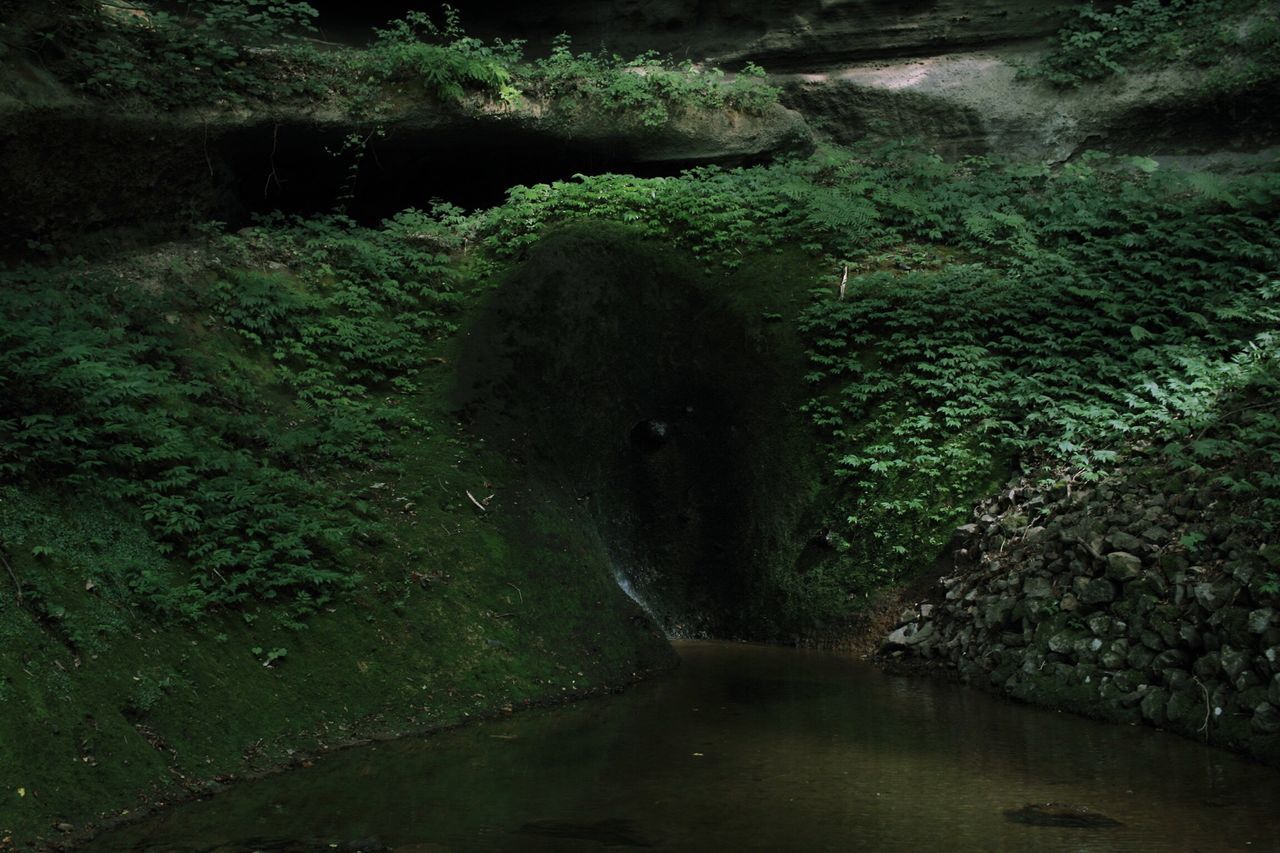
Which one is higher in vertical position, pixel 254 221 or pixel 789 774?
pixel 254 221

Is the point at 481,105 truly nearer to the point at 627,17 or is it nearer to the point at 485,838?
the point at 627,17

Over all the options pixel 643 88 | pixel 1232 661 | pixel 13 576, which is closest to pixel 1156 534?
pixel 1232 661

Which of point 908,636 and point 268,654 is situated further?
point 908,636

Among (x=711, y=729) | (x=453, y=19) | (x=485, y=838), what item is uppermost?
(x=453, y=19)

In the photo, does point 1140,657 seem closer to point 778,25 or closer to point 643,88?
point 643,88

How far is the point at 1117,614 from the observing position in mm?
8812

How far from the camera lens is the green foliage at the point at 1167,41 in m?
16.5

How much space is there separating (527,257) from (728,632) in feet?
19.3

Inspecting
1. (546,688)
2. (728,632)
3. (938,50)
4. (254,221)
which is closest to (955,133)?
(938,50)

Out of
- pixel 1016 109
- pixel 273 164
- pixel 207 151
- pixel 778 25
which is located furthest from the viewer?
pixel 778 25

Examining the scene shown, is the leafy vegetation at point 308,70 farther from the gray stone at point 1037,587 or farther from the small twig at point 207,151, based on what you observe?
the gray stone at point 1037,587

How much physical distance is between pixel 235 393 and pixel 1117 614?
9.13 m

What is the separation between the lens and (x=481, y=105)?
50.8 ft

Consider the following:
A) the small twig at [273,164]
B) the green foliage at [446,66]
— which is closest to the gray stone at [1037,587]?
the green foliage at [446,66]
